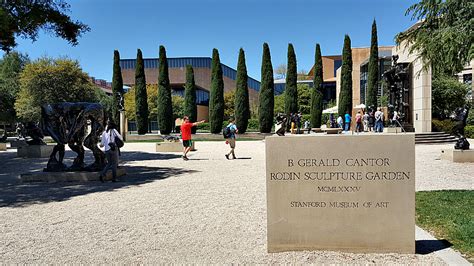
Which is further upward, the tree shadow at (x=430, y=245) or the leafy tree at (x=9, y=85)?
the leafy tree at (x=9, y=85)

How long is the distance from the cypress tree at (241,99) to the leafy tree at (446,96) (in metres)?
15.8

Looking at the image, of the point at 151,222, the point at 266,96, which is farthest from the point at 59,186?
the point at 266,96

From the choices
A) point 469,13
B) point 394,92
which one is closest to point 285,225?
point 469,13

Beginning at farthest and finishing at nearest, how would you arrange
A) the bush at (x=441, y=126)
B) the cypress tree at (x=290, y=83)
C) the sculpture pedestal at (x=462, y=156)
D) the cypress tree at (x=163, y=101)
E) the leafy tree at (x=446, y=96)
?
the cypress tree at (x=163, y=101), the cypress tree at (x=290, y=83), the leafy tree at (x=446, y=96), the bush at (x=441, y=126), the sculpture pedestal at (x=462, y=156)

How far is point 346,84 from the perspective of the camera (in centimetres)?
3669

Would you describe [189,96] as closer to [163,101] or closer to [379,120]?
[163,101]

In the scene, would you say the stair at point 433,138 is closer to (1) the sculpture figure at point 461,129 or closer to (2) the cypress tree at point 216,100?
(1) the sculpture figure at point 461,129

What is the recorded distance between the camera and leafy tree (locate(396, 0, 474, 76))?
996 cm

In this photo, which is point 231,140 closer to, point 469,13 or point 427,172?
point 427,172

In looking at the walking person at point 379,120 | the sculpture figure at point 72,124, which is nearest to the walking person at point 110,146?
the sculpture figure at point 72,124

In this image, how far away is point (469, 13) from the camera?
10.4m

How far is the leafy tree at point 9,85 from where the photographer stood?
4744cm

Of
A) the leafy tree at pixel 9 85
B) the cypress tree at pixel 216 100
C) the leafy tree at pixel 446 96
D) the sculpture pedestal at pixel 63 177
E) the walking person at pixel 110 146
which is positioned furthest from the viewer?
the leafy tree at pixel 9 85

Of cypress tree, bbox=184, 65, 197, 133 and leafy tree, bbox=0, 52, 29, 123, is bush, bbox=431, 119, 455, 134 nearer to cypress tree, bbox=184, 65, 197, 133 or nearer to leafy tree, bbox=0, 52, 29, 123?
cypress tree, bbox=184, 65, 197, 133
